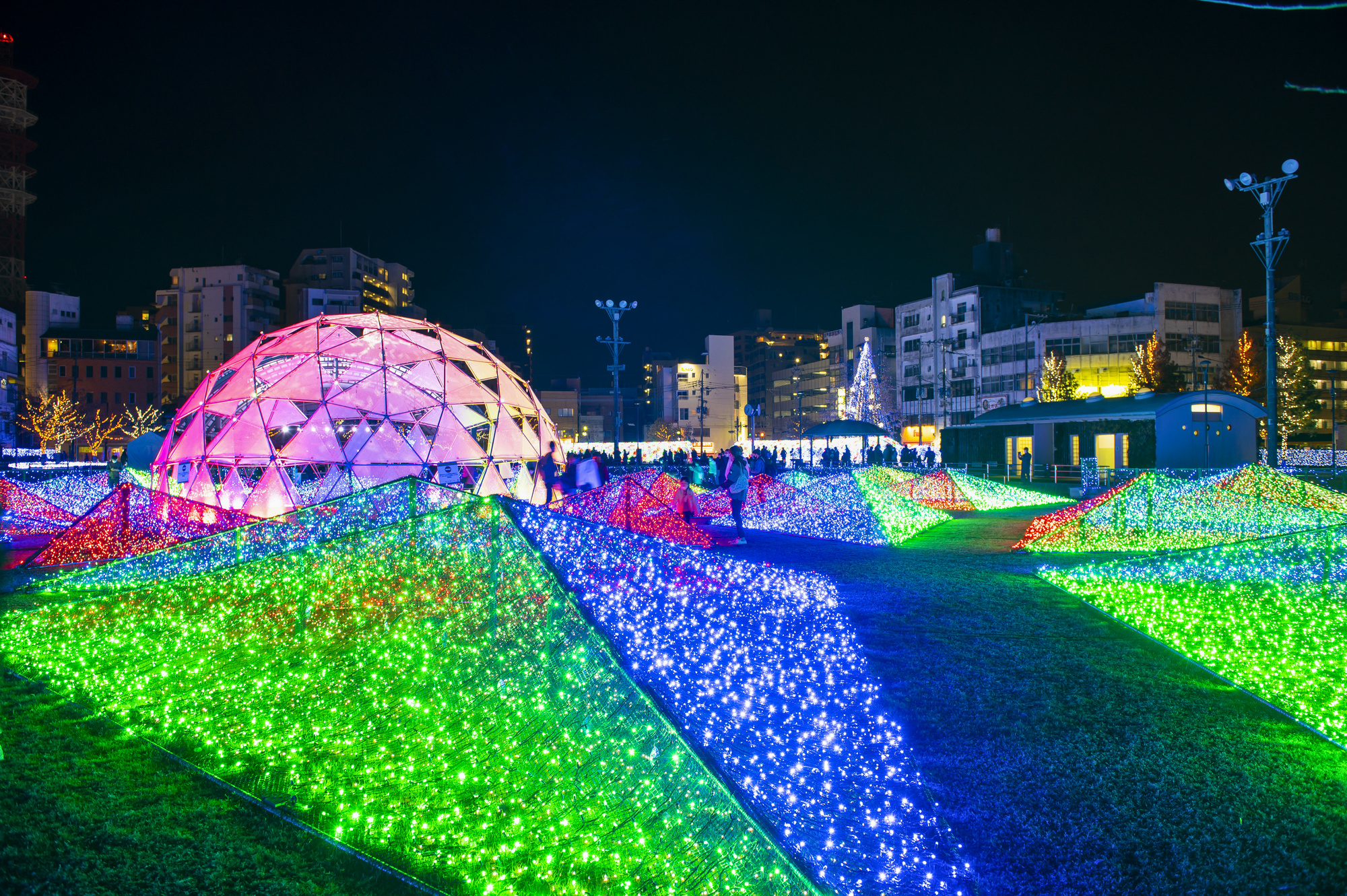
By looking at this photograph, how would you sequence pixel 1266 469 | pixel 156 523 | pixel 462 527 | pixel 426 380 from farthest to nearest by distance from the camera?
pixel 426 380
pixel 1266 469
pixel 156 523
pixel 462 527

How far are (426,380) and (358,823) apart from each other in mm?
12471

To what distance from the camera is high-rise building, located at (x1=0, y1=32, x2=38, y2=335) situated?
6334 cm

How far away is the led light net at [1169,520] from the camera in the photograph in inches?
448

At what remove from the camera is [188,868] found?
2.91m

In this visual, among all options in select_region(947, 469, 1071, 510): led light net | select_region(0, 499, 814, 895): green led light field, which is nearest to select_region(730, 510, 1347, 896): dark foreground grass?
select_region(0, 499, 814, 895): green led light field

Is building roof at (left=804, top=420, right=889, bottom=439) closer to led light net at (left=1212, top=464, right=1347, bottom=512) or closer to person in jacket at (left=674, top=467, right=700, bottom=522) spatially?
led light net at (left=1212, top=464, right=1347, bottom=512)

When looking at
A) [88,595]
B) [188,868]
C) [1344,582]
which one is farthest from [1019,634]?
[88,595]

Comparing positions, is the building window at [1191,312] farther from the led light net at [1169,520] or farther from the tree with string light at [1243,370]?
the led light net at [1169,520]

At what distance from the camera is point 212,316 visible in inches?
2643

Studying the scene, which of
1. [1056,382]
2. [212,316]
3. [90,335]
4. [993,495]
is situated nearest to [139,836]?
[993,495]

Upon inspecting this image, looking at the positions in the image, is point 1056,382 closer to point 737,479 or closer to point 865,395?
point 865,395

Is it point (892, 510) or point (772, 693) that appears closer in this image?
point (772, 693)

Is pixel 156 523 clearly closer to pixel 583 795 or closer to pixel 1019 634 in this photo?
pixel 583 795

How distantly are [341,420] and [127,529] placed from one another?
14.4 ft
